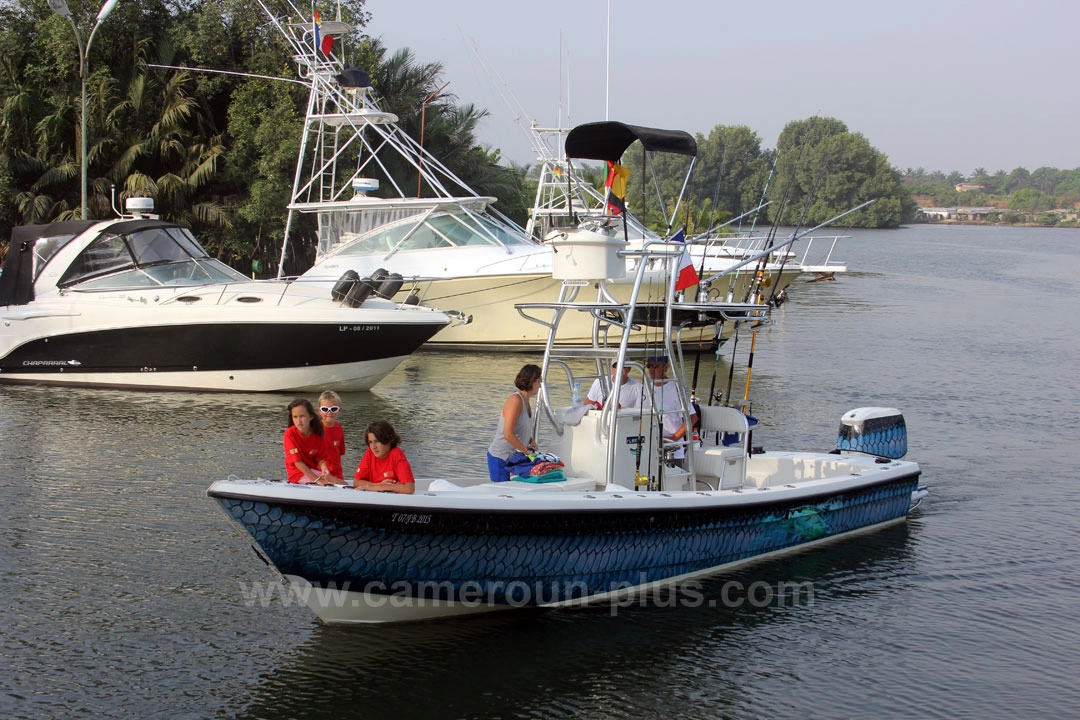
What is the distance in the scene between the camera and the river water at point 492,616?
6.88 m

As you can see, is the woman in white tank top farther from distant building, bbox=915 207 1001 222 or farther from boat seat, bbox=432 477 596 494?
distant building, bbox=915 207 1001 222

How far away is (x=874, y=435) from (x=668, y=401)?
307cm

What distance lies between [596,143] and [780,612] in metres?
3.98

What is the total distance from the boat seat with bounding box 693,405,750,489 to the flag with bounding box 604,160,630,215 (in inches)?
82.8

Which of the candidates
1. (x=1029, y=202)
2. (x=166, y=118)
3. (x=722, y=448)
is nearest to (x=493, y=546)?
(x=722, y=448)

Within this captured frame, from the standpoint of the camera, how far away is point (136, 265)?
17.5m

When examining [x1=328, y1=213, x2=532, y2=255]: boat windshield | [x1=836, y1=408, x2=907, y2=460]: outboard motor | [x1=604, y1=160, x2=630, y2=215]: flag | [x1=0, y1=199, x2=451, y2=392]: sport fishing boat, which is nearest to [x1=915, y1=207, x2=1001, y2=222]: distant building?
[x1=328, y1=213, x2=532, y2=255]: boat windshield

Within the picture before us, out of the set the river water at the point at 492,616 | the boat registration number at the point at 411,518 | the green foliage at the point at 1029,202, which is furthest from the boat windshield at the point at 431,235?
the green foliage at the point at 1029,202

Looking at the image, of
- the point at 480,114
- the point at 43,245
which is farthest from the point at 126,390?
the point at 480,114

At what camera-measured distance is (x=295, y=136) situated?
2912cm

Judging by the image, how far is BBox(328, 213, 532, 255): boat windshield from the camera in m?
22.9

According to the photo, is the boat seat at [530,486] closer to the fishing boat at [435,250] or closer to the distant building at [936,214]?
the fishing boat at [435,250]

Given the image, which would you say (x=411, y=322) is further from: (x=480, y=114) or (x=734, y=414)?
(x=480, y=114)

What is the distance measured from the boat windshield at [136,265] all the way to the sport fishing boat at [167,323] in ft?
0.05
